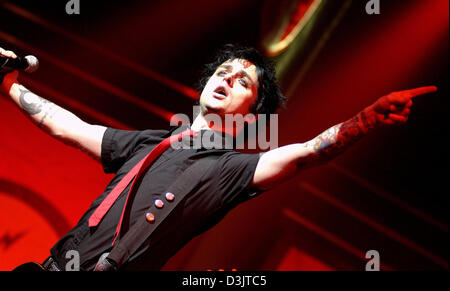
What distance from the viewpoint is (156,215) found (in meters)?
1.42

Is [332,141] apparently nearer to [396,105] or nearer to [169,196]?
[396,105]

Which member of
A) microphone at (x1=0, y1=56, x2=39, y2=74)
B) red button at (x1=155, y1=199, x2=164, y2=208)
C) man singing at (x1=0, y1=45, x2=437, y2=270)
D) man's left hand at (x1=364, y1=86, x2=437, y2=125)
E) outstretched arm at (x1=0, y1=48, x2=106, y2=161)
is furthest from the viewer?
outstretched arm at (x1=0, y1=48, x2=106, y2=161)

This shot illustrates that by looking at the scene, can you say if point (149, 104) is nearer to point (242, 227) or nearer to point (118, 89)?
point (118, 89)

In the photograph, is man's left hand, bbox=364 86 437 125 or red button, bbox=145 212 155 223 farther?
red button, bbox=145 212 155 223

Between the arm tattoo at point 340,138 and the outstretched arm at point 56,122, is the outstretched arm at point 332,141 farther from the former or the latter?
the outstretched arm at point 56,122

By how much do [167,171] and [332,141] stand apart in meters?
0.54

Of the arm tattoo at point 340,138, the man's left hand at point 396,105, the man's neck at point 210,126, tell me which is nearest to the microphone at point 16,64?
the man's neck at point 210,126

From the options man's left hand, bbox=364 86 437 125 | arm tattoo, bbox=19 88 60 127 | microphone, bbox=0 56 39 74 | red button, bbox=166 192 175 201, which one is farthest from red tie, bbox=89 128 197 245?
man's left hand, bbox=364 86 437 125

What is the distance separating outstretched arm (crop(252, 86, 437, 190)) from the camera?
115cm

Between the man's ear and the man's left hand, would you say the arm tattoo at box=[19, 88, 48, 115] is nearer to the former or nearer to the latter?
the man's ear

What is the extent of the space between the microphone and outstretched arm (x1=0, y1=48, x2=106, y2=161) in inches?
4.7

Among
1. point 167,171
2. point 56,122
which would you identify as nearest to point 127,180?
point 167,171

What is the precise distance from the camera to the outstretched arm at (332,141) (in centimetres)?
115

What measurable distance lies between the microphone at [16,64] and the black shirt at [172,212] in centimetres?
48
